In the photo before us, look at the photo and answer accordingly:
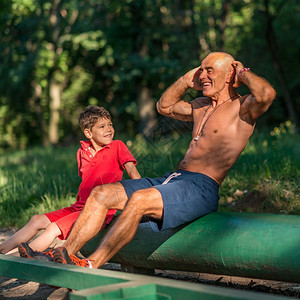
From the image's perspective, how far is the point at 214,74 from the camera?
13.0 feet

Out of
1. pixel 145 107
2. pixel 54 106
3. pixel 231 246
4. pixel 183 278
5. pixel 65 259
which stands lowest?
pixel 183 278

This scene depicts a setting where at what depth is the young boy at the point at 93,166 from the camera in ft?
13.6

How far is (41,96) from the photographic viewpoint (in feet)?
83.0

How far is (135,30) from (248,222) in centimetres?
1464

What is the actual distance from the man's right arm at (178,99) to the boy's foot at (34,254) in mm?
1599

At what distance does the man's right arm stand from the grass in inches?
65.9

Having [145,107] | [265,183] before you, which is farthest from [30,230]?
[145,107]

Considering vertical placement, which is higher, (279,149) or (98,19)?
(98,19)

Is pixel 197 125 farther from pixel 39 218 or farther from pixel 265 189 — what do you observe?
pixel 265 189

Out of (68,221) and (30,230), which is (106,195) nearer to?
(68,221)

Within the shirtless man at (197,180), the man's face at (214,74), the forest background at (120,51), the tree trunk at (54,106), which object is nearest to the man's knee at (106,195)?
the shirtless man at (197,180)

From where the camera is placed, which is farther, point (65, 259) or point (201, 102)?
point (201, 102)

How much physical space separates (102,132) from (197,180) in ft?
3.24

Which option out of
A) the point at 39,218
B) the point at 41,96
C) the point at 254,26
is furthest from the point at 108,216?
the point at 41,96
